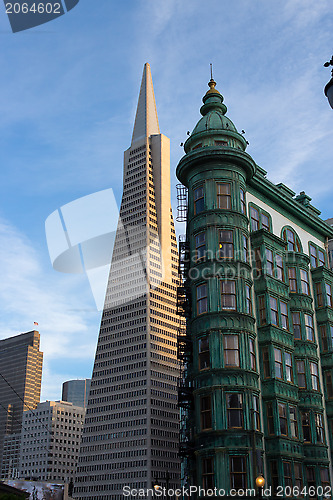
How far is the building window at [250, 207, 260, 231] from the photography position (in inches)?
2053

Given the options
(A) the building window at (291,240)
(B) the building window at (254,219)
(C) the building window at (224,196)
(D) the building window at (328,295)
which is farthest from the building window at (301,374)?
(C) the building window at (224,196)

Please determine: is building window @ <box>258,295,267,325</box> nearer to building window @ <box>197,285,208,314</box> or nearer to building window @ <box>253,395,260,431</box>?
building window @ <box>197,285,208,314</box>

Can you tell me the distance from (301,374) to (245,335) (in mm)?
9873

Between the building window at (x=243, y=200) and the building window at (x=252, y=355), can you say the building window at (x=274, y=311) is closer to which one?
the building window at (x=252, y=355)

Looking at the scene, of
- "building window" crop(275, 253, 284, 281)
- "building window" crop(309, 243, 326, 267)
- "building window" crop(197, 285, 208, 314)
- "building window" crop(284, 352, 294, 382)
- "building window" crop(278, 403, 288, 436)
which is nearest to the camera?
"building window" crop(197, 285, 208, 314)

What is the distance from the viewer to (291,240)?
5738 cm

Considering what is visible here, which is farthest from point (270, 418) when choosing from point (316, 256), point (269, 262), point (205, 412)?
point (316, 256)

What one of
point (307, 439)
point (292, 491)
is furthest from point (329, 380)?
point (292, 491)

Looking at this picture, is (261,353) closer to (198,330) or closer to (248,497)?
(198,330)

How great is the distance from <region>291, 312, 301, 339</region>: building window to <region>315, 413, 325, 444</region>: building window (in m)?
6.67

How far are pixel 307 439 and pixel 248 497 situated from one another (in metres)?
11.3

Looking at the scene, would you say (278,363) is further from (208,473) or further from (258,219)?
(258,219)

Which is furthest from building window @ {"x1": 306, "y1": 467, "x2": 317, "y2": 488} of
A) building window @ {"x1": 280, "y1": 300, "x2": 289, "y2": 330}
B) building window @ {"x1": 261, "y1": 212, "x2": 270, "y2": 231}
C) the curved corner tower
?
building window @ {"x1": 261, "y1": 212, "x2": 270, "y2": 231}

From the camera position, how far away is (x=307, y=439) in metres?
48.0
